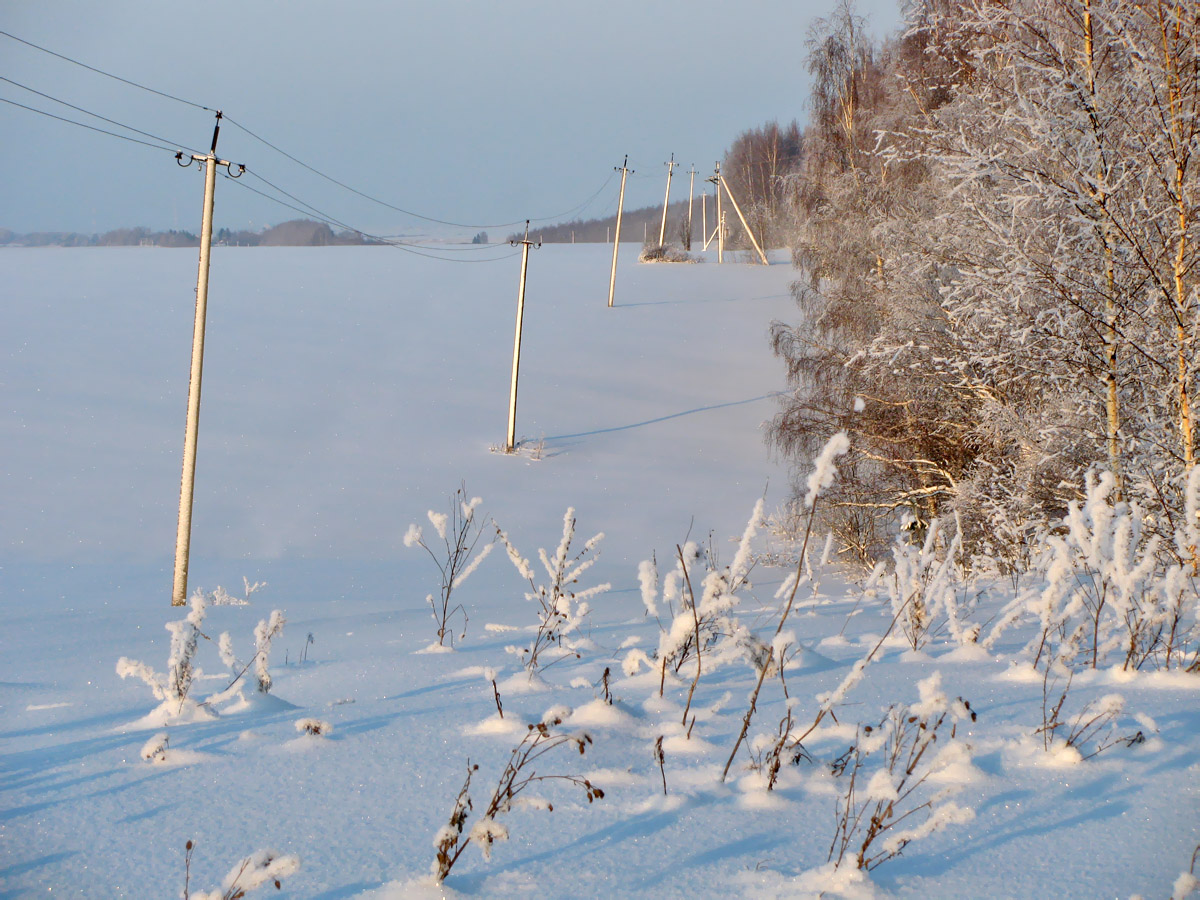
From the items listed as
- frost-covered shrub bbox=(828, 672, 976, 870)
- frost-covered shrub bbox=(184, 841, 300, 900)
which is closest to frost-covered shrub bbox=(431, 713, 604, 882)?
frost-covered shrub bbox=(184, 841, 300, 900)

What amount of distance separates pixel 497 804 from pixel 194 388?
312 inches

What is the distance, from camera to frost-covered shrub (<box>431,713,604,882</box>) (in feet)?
5.44

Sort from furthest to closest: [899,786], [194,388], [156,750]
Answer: [194,388] < [156,750] < [899,786]

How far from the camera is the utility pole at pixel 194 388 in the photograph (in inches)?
326

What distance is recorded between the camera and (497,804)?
186 centimetres

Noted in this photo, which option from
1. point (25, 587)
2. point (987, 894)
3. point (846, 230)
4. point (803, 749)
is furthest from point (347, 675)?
point (846, 230)

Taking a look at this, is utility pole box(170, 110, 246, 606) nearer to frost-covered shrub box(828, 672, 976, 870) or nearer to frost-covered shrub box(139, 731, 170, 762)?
frost-covered shrub box(139, 731, 170, 762)

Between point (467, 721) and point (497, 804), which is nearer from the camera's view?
point (497, 804)

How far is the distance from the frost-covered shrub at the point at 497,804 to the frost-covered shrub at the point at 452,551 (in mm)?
1360

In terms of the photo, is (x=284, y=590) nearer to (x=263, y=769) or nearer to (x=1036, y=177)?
(x=263, y=769)

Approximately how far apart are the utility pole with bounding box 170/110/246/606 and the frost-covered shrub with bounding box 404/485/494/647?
2465 mm

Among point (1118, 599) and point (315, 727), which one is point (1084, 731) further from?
point (315, 727)

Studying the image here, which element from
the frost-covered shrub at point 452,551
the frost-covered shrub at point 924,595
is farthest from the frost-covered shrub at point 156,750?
the frost-covered shrub at point 924,595

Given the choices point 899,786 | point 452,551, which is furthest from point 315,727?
point 452,551
